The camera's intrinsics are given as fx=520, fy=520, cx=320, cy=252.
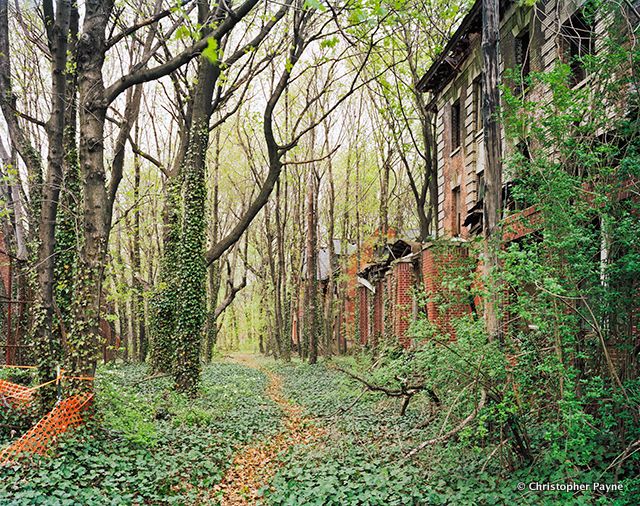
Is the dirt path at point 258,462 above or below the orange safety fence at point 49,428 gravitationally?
below

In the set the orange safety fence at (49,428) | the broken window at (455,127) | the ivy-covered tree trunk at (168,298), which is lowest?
the orange safety fence at (49,428)

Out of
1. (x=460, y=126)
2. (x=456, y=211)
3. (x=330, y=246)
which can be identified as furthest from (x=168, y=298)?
(x=330, y=246)

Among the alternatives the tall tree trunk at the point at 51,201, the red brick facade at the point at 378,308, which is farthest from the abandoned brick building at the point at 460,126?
the tall tree trunk at the point at 51,201

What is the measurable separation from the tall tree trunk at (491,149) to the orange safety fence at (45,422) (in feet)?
18.8

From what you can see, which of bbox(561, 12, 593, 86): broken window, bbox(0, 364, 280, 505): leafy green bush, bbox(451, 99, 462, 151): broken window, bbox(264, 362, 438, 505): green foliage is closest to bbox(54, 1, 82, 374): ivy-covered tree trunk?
bbox(0, 364, 280, 505): leafy green bush

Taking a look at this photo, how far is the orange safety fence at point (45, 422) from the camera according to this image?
20.5ft

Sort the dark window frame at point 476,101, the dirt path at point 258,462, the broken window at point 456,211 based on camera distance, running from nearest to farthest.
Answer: the dirt path at point 258,462, the dark window frame at point 476,101, the broken window at point 456,211

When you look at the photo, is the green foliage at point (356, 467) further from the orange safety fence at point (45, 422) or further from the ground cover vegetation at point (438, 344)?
the orange safety fence at point (45, 422)

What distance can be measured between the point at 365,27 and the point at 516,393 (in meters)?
11.7

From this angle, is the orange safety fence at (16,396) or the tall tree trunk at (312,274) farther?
the tall tree trunk at (312,274)

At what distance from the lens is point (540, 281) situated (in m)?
5.54

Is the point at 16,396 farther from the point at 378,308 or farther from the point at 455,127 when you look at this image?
the point at 378,308

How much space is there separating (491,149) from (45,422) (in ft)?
23.0

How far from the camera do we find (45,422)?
6.73 m
